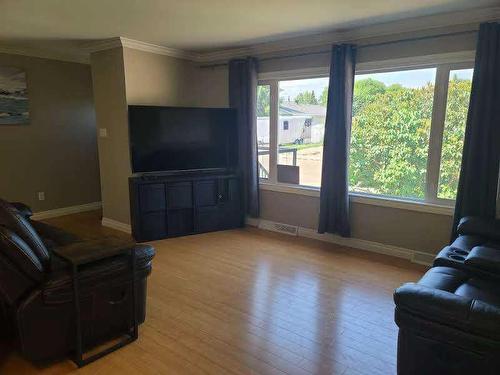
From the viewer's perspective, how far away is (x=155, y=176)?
14.8 feet

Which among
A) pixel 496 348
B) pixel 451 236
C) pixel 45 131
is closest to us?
pixel 496 348

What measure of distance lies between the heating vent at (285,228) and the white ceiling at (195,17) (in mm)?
2335

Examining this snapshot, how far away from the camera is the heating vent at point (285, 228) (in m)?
4.66

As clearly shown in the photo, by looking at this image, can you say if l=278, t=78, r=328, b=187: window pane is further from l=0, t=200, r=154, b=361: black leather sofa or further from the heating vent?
l=0, t=200, r=154, b=361: black leather sofa

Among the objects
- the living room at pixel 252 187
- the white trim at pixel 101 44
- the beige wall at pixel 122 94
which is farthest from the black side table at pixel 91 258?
the white trim at pixel 101 44

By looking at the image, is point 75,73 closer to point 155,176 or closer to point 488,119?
point 155,176

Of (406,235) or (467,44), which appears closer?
(467,44)

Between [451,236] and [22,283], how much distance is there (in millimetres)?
3508

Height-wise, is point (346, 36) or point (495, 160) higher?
point (346, 36)

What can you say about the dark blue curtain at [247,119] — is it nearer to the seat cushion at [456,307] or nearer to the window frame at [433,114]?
the window frame at [433,114]

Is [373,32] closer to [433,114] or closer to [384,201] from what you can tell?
[433,114]

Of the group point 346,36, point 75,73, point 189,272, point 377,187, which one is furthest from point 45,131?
point 377,187

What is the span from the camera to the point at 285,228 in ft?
15.5

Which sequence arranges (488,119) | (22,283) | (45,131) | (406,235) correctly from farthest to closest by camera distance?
1. (45,131)
2. (406,235)
3. (488,119)
4. (22,283)
